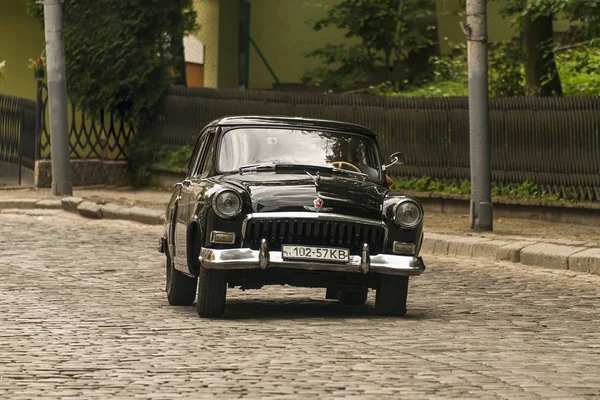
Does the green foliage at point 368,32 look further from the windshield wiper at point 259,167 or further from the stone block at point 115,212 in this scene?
the windshield wiper at point 259,167

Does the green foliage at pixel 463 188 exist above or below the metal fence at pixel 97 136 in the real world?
below

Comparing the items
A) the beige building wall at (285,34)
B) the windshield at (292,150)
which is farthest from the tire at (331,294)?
the beige building wall at (285,34)

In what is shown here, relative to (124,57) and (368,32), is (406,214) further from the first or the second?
(368,32)

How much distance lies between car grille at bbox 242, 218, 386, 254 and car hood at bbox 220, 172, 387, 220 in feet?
0.28

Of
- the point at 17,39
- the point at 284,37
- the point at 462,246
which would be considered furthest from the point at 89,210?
the point at 284,37

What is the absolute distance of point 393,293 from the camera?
11.8 metres

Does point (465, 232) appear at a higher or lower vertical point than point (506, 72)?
lower

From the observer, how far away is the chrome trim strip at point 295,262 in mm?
11133

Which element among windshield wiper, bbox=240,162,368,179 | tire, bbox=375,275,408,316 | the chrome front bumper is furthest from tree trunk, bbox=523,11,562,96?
the chrome front bumper

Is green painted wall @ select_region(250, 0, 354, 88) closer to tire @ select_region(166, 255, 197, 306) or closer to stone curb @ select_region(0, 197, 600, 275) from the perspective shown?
stone curb @ select_region(0, 197, 600, 275)

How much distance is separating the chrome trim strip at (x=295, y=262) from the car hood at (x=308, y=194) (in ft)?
1.09

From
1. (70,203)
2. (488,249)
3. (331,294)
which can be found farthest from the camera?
(70,203)

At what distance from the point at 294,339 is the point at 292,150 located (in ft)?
8.28

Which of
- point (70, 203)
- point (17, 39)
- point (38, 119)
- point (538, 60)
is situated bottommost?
point (70, 203)
